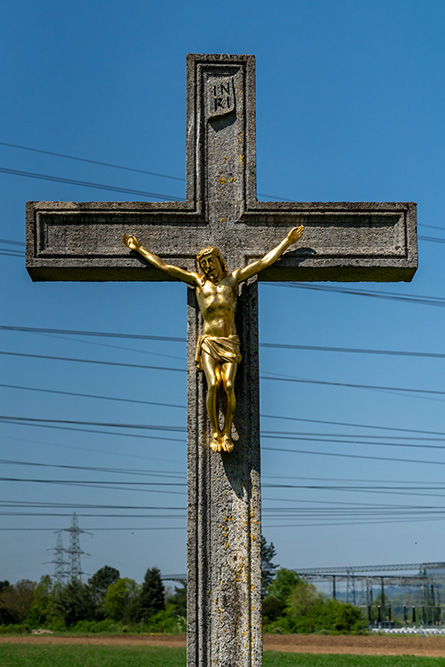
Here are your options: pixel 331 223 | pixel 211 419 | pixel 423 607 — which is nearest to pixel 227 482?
pixel 211 419

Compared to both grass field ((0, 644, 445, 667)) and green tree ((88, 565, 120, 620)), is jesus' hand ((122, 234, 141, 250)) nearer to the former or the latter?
grass field ((0, 644, 445, 667))

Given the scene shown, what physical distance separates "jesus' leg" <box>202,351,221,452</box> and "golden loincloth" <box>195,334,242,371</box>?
4cm

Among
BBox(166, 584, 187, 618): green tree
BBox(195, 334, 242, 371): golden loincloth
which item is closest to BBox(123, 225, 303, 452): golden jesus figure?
BBox(195, 334, 242, 371): golden loincloth

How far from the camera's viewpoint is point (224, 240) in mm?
6793

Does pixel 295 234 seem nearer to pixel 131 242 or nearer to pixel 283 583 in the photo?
pixel 131 242

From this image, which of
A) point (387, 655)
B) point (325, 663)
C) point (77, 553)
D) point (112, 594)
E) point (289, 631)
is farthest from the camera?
point (77, 553)

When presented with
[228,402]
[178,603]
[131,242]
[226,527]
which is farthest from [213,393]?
[178,603]

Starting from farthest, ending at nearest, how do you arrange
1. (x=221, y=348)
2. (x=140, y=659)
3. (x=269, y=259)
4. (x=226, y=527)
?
(x=140, y=659) < (x=269, y=259) < (x=221, y=348) < (x=226, y=527)

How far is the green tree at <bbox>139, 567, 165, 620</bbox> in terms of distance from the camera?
35.8 meters

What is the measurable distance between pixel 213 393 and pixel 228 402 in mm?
117

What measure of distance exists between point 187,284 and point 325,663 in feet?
55.3

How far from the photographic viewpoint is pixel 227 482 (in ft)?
20.7

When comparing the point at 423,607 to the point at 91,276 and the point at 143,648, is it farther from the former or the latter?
the point at 91,276

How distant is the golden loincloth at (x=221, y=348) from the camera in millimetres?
6336
